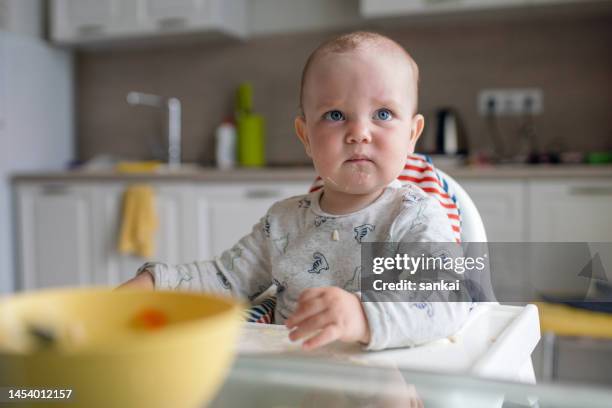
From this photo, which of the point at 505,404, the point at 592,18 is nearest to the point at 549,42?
the point at 592,18

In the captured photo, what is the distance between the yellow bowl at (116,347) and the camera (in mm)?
289

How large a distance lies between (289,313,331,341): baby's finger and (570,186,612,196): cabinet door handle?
210 centimetres

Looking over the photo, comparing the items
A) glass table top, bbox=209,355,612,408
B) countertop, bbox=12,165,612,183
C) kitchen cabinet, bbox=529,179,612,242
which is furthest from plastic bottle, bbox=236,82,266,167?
glass table top, bbox=209,355,612,408

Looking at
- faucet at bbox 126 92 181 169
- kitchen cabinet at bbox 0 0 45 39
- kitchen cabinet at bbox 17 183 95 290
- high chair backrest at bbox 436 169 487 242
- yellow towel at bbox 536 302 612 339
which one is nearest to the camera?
high chair backrest at bbox 436 169 487 242

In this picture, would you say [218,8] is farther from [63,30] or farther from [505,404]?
[505,404]

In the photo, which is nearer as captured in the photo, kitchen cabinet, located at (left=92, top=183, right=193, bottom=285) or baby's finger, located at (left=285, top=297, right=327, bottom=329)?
baby's finger, located at (left=285, top=297, right=327, bottom=329)

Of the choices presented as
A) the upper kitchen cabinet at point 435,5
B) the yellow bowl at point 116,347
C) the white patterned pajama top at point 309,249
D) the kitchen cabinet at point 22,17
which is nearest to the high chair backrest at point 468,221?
the white patterned pajama top at point 309,249

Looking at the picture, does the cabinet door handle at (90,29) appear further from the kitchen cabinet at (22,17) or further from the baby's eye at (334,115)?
the baby's eye at (334,115)

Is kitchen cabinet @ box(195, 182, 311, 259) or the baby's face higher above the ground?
the baby's face

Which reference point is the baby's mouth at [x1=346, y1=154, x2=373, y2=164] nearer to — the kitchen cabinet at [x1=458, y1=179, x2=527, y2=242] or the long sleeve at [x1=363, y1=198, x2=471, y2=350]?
the long sleeve at [x1=363, y1=198, x2=471, y2=350]

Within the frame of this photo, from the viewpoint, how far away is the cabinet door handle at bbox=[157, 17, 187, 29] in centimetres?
318

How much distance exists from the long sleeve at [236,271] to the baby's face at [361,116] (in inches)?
7.9

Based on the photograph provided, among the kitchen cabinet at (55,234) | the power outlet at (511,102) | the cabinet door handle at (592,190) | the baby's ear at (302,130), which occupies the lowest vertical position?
the kitchen cabinet at (55,234)

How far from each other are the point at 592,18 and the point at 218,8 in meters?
1.75
